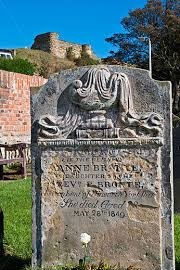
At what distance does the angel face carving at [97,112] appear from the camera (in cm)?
464

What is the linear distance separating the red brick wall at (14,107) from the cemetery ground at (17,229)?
208 inches

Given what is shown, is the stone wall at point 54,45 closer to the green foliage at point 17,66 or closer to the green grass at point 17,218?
the green foliage at point 17,66

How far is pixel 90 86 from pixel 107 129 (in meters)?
0.39

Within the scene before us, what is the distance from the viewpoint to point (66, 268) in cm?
474

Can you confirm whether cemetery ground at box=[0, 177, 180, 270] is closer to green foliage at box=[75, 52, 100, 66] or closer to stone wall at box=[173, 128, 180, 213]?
stone wall at box=[173, 128, 180, 213]

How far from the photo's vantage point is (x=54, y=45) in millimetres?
53031

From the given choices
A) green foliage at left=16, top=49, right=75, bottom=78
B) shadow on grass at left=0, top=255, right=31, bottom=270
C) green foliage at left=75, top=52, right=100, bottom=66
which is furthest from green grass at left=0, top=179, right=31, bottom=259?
green foliage at left=75, top=52, right=100, bottom=66

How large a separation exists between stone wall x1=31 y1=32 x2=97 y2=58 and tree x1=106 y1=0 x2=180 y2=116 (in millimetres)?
9713

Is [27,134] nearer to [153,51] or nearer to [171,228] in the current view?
[171,228]

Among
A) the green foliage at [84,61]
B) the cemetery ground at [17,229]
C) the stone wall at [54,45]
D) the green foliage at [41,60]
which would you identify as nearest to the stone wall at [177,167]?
the cemetery ground at [17,229]

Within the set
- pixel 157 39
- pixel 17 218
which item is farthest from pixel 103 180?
pixel 157 39

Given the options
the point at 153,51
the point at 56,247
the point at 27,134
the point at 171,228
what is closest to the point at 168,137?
the point at 171,228

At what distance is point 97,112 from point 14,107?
1066 cm

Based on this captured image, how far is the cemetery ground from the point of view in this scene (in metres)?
5.50
